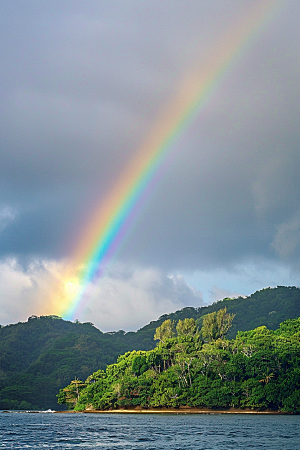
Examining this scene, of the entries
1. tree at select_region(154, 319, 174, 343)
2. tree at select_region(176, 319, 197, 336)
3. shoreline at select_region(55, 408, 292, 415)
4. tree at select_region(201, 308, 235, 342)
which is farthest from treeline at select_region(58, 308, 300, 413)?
tree at select_region(154, 319, 174, 343)

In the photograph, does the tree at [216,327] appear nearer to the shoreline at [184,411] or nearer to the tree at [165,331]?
the tree at [165,331]

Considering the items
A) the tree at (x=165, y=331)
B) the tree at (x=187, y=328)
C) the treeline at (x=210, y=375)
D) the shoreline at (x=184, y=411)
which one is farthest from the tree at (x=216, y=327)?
the shoreline at (x=184, y=411)

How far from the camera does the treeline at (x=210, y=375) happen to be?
391ft

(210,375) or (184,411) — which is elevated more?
(210,375)

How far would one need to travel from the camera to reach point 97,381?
15450 centimetres

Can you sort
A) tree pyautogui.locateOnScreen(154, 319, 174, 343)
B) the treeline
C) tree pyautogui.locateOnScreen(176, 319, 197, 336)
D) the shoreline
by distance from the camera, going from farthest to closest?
tree pyautogui.locateOnScreen(154, 319, 174, 343), tree pyautogui.locateOnScreen(176, 319, 197, 336), the treeline, the shoreline

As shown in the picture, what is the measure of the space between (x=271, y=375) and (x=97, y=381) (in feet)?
196

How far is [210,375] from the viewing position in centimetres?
13088

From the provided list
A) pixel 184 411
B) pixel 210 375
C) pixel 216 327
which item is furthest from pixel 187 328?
pixel 184 411

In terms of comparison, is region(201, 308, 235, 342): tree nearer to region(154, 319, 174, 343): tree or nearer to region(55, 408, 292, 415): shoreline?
region(154, 319, 174, 343): tree

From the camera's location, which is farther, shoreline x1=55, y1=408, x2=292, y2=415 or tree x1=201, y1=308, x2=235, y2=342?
tree x1=201, y1=308, x2=235, y2=342

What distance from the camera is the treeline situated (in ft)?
391

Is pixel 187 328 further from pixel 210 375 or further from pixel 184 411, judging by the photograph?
pixel 184 411

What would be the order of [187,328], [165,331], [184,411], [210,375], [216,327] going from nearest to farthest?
1. [184,411]
2. [210,375]
3. [216,327]
4. [187,328]
5. [165,331]
